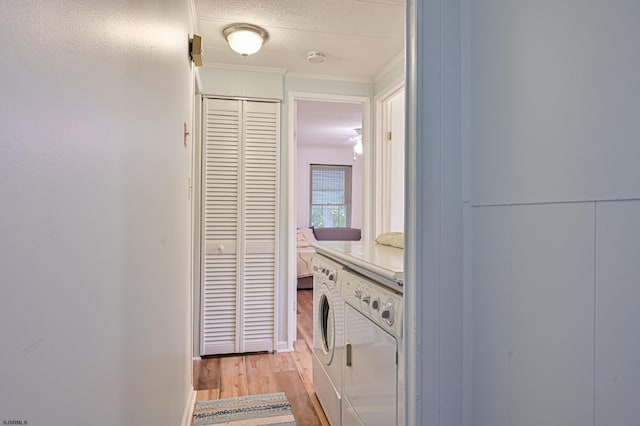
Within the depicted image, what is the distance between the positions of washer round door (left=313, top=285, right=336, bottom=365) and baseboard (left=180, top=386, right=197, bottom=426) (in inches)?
30.0

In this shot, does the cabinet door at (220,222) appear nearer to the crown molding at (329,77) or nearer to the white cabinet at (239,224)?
the white cabinet at (239,224)

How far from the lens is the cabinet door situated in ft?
9.82

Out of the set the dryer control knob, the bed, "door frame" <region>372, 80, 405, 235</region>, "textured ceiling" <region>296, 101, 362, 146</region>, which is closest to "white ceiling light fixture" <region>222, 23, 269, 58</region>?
"door frame" <region>372, 80, 405, 235</region>

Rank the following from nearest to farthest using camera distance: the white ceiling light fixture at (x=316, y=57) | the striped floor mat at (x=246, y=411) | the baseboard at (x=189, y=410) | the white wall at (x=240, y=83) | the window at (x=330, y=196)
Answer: the baseboard at (x=189, y=410)
the striped floor mat at (x=246, y=411)
the white ceiling light fixture at (x=316, y=57)
the white wall at (x=240, y=83)
the window at (x=330, y=196)

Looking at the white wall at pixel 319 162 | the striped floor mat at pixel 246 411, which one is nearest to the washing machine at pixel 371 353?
the striped floor mat at pixel 246 411

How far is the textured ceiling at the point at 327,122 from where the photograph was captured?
444cm

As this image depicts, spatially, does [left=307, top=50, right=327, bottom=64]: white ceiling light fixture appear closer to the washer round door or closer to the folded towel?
the folded towel

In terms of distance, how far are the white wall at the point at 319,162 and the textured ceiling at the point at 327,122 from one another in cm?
41
